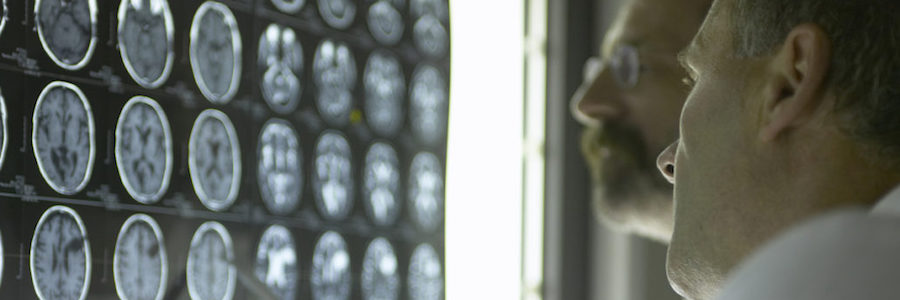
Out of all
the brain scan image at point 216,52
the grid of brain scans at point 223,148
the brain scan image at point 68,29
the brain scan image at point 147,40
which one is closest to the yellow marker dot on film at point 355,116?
the grid of brain scans at point 223,148

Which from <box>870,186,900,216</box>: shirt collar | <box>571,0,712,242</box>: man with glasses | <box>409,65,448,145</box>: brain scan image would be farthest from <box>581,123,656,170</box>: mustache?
<box>870,186,900,216</box>: shirt collar

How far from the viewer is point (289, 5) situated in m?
1.49

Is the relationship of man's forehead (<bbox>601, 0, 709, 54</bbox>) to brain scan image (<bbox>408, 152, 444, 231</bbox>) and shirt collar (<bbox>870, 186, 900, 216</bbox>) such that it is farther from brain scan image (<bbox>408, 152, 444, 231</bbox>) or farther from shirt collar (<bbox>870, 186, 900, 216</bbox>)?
shirt collar (<bbox>870, 186, 900, 216</bbox>)

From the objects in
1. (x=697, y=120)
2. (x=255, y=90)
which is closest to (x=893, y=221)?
(x=697, y=120)

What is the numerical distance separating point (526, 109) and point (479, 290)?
1.01 feet

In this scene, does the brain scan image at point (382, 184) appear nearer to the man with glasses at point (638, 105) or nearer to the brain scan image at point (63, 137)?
the man with glasses at point (638, 105)

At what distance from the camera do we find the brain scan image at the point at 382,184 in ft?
5.26

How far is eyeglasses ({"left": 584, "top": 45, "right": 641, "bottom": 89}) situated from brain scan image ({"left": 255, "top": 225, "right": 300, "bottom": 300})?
63 cm

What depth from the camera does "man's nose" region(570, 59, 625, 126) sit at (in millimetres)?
1895

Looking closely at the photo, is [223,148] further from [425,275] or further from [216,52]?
[425,275]

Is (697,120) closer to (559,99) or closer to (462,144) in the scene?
(462,144)

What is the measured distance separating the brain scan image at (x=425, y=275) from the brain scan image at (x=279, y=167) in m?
0.24

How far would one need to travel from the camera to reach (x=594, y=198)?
77.7 inches

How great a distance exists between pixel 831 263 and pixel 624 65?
4.01 feet
